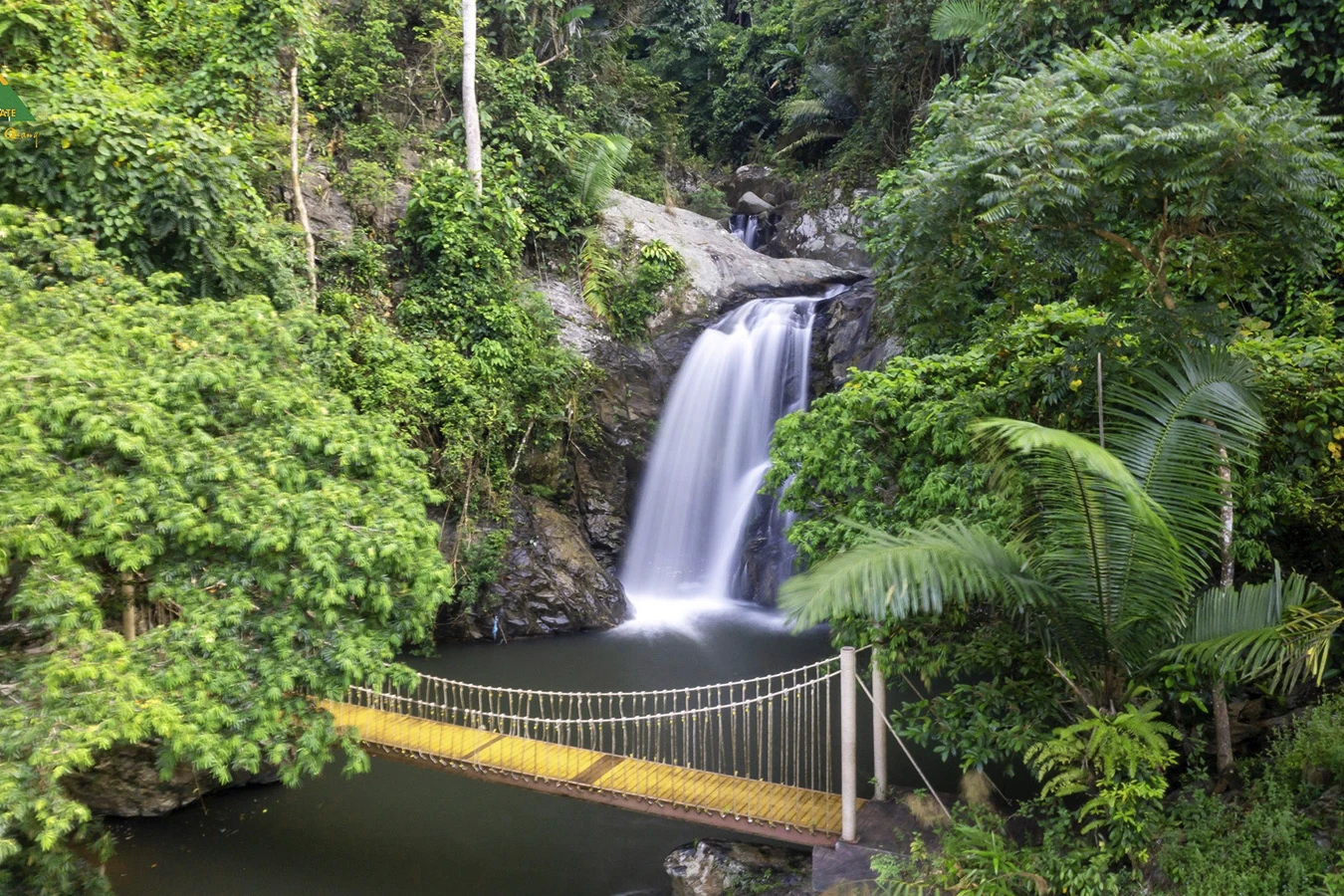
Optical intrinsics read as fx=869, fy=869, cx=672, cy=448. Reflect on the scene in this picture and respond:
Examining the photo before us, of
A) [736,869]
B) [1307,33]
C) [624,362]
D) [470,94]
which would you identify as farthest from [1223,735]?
[470,94]

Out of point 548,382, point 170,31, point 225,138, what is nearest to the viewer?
point 225,138

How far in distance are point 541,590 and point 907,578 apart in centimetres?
914

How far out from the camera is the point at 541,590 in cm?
1274

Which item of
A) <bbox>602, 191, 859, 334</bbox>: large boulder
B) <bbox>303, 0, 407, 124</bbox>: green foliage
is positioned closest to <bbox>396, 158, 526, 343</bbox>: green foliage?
<bbox>303, 0, 407, 124</bbox>: green foliage

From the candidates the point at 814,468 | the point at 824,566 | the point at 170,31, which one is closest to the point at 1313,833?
the point at 824,566

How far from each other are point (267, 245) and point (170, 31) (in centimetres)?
384

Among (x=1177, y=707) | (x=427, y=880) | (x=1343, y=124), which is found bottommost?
(x=427, y=880)

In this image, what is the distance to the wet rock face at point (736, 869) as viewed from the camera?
6.14 m

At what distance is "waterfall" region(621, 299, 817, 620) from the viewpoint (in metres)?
14.1

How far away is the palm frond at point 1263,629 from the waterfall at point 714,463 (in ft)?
30.4

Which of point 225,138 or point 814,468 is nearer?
point 814,468

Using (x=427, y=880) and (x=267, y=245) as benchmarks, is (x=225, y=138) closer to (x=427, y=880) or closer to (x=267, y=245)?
(x=267, y=245)

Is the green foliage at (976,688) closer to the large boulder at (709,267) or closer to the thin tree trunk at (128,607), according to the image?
the thin tree trunk at (128,607)

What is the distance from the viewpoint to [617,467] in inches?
580
